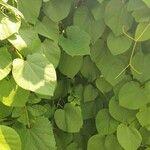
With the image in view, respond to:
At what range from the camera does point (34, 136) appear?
1.17 metres

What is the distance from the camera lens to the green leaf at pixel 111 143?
4.66ft

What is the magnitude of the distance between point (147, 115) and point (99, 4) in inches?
16.8

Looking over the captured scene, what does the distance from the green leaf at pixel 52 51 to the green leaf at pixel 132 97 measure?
0.99 ft

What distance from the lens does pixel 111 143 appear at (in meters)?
1.43

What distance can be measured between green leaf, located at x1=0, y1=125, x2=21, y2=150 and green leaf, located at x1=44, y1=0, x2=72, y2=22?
0.41 meters

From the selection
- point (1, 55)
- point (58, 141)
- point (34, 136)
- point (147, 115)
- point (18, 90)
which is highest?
point (1, 55)

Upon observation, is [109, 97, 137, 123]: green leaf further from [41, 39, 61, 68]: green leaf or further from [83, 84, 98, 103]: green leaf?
[41, 39, 61, 68]: green leaf

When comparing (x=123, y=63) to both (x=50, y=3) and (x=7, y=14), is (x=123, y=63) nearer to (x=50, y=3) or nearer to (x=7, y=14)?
(x=50, y=3)

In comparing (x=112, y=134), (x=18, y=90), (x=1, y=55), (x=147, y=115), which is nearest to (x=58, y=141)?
(x=112, y=134)

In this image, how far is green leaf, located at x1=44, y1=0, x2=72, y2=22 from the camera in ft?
3.92

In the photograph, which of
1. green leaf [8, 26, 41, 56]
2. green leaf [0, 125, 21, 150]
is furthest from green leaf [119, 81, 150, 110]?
green leaf [0, 125, 21, 150]

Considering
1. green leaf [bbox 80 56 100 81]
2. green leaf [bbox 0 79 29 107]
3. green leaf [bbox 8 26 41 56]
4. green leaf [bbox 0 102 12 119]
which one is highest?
green leaf [bbox 8 26 41 56]

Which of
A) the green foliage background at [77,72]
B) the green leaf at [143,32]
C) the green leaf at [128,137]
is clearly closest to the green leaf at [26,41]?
the green foliage background at [77,72]

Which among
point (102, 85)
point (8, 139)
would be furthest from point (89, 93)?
point (8, 139)
